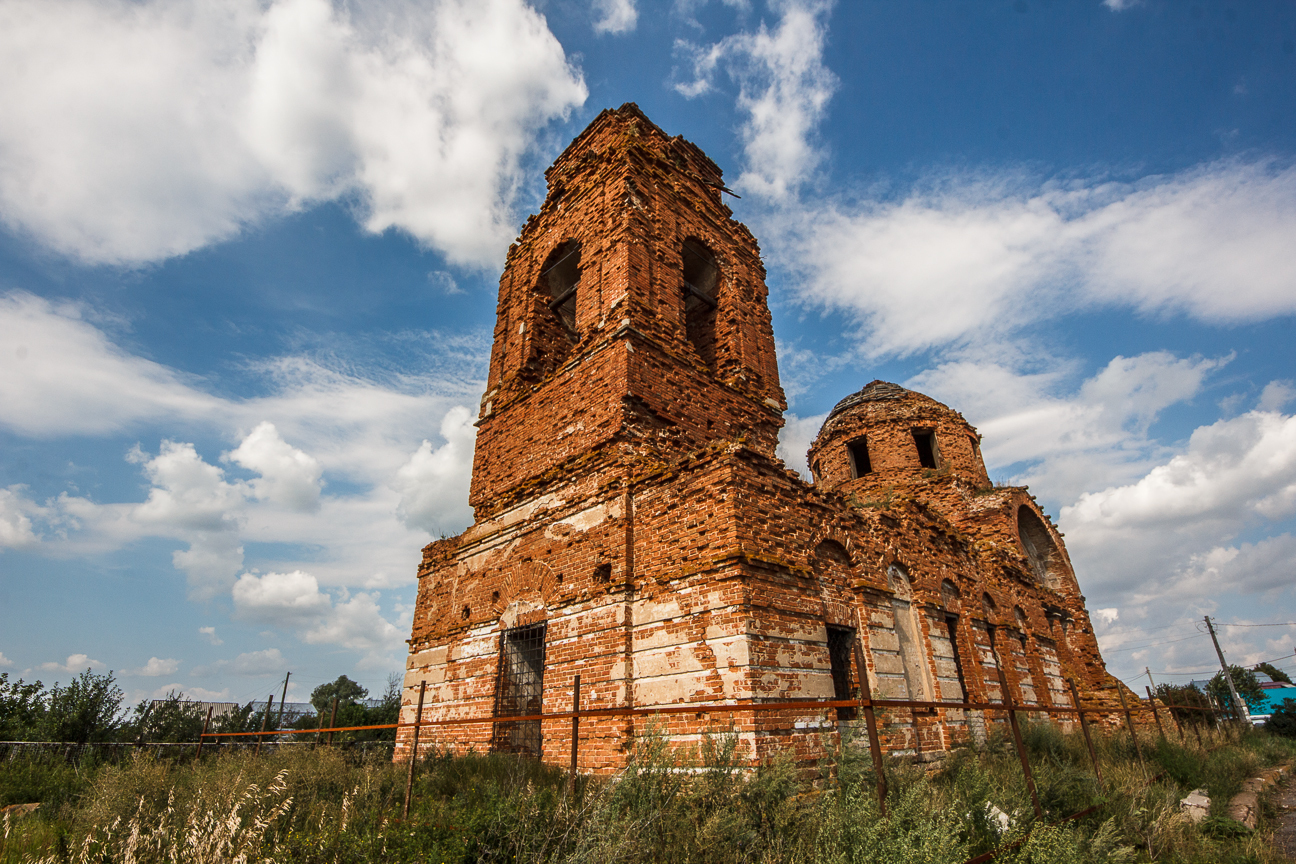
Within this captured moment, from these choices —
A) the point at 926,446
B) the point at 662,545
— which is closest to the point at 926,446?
the point at 926,446

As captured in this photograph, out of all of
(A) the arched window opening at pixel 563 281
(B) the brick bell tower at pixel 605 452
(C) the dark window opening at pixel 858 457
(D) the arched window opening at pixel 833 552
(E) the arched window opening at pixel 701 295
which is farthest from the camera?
(C) the dark window opening at pixel 858 457

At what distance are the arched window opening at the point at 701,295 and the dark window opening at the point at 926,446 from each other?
11467 mm

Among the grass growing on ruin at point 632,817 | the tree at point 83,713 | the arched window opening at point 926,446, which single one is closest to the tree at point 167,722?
the tree at point 83,713

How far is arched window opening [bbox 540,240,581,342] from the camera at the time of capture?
12859 mm

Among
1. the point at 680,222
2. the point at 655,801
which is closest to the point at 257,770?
the point at 655,801

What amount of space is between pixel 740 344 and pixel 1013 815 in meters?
8.37

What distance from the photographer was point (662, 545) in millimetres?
7352

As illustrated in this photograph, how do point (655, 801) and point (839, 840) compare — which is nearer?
point (839, 840)

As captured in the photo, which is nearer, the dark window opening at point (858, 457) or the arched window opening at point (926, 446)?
the arched window opening at point (926, 446)

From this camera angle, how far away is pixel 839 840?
410cm

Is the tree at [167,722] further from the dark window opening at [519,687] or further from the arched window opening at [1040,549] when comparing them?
the arched window opening at [1040,549]

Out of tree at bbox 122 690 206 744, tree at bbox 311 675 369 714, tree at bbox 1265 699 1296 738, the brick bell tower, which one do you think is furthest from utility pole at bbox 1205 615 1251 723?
tree at bbox 311 675 369 714

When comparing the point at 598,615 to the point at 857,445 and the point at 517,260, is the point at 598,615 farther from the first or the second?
the point at 857,445

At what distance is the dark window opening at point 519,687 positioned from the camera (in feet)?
28.3
